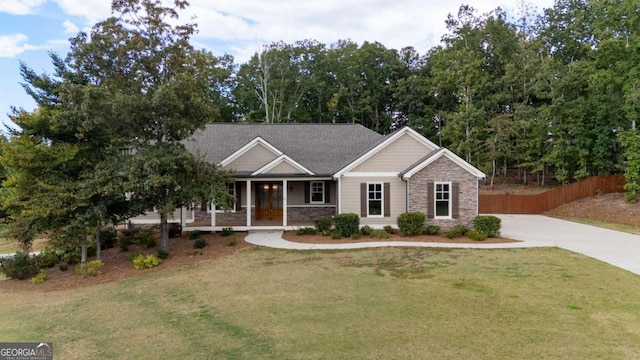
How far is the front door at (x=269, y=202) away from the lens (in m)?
19.8

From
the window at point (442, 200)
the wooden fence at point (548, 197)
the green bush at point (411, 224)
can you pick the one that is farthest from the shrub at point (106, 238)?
the wooden fence at point (548, 197)

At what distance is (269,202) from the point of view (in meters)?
19.9

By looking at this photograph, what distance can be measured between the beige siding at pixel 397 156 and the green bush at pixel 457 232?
3686 millimetres

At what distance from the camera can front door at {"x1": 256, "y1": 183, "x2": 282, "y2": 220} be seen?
779 inches

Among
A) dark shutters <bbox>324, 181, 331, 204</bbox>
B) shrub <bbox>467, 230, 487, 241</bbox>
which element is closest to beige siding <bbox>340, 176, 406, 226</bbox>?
dark shutters <bbox>324, 181, 331, 204</bbox>

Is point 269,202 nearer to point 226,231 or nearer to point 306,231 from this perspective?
point 226,231

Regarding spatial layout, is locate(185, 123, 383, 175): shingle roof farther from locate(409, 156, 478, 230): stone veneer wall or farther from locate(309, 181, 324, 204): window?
locate(409, 156, 478, 230): stone veneer wall

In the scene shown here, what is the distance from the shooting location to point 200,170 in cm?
1347

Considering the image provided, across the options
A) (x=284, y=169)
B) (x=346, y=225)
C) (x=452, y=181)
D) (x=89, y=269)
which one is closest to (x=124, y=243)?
(x=89, y=269)

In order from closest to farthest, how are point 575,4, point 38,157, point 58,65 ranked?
point 38,157 < point 58,65 < point 575,4

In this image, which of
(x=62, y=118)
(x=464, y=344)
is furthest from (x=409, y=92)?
(x=464, y=344)

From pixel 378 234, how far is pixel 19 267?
1344 cm

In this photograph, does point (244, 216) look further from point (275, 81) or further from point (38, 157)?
point (275, 81)

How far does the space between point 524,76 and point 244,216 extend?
29.5 meters
